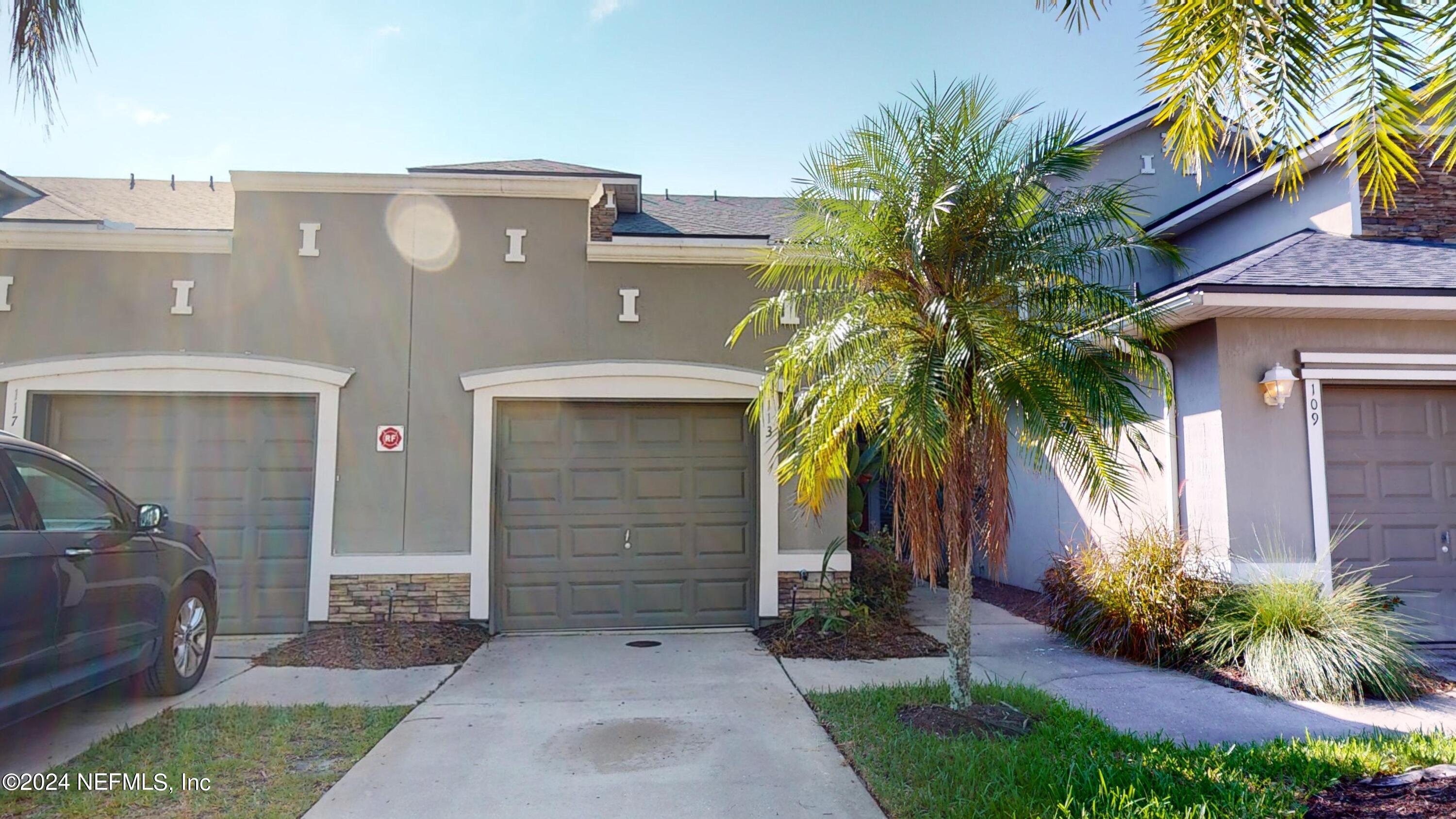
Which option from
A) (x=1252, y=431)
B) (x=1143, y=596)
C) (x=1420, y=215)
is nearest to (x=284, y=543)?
(x=1143, y=596)

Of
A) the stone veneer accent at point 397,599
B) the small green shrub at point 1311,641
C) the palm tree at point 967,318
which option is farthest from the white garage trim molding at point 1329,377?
the stone veneer accent at point 397,599

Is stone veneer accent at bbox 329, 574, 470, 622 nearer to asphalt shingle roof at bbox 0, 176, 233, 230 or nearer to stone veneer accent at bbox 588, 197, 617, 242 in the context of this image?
stone veneer accent at bbox 588, 197, 617, 242

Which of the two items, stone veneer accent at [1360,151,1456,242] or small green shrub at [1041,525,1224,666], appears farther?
stone veneer accent at [1360,151,1456,242]

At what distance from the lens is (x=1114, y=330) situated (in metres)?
5.18

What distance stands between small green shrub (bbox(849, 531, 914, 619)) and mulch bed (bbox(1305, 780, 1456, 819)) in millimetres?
4359

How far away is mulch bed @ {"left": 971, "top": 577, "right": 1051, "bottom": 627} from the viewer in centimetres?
880

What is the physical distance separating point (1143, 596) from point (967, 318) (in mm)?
3634

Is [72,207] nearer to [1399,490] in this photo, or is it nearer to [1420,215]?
[1399,490]

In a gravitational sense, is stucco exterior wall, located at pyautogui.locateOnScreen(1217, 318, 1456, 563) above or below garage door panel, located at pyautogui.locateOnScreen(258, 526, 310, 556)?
above

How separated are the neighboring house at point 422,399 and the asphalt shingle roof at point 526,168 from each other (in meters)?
2.86

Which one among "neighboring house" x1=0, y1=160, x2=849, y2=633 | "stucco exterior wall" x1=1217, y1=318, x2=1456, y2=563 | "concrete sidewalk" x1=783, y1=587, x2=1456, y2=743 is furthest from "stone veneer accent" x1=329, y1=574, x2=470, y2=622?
"stucco exterior wall" x1=1217, y1=318, x2=1456, y2=563

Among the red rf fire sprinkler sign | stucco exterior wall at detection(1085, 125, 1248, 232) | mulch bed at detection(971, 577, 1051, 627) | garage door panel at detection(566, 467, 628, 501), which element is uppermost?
stucco exterior wall at detection(1085, 125, 1248, 232)

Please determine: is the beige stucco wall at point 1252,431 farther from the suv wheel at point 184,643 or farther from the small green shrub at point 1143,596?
the suv wheel at point 184,643

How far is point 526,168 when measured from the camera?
11516mm
